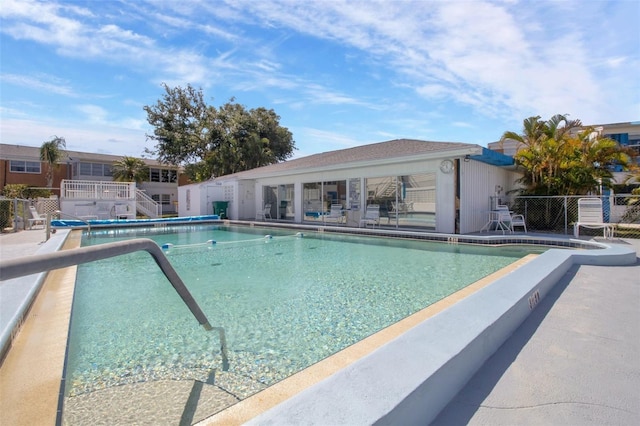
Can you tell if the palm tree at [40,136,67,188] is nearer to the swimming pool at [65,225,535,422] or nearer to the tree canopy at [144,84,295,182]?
the tree canopy at [144,84,295,182]

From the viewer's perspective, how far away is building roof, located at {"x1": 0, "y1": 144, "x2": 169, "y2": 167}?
27328mm

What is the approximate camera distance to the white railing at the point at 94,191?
17938mm

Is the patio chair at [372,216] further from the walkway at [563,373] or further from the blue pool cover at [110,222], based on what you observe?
the walkway at [563,373]

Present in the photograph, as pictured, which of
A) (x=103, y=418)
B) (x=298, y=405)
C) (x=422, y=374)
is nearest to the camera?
(x=298, y=405)

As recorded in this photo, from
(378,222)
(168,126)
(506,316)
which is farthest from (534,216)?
(168,126)

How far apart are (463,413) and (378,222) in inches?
445

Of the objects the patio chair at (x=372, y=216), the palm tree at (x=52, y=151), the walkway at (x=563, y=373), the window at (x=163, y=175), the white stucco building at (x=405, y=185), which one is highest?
the palm tree at (x=52, y=151)

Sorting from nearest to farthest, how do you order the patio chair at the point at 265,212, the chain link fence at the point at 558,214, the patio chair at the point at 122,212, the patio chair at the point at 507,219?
the patio chair at the point at 507,219 → the chain link fence at the point at 558,214 → the patio chair at the point at 265,212 → the patio chair at the point at 122,212

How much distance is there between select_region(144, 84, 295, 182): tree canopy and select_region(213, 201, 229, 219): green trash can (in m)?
8.84

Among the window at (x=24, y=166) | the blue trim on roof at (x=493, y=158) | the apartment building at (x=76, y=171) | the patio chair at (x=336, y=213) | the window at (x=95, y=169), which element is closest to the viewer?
the blue trim on roof at (x=493, y=158)

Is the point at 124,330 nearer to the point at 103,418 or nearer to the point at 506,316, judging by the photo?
the point at 103,418

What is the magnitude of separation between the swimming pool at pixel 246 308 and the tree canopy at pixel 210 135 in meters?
20.7

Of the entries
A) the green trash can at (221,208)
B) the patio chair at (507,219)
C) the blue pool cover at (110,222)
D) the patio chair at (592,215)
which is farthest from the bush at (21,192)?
the patio chair at (592,215)

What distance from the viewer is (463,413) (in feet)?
6.12
